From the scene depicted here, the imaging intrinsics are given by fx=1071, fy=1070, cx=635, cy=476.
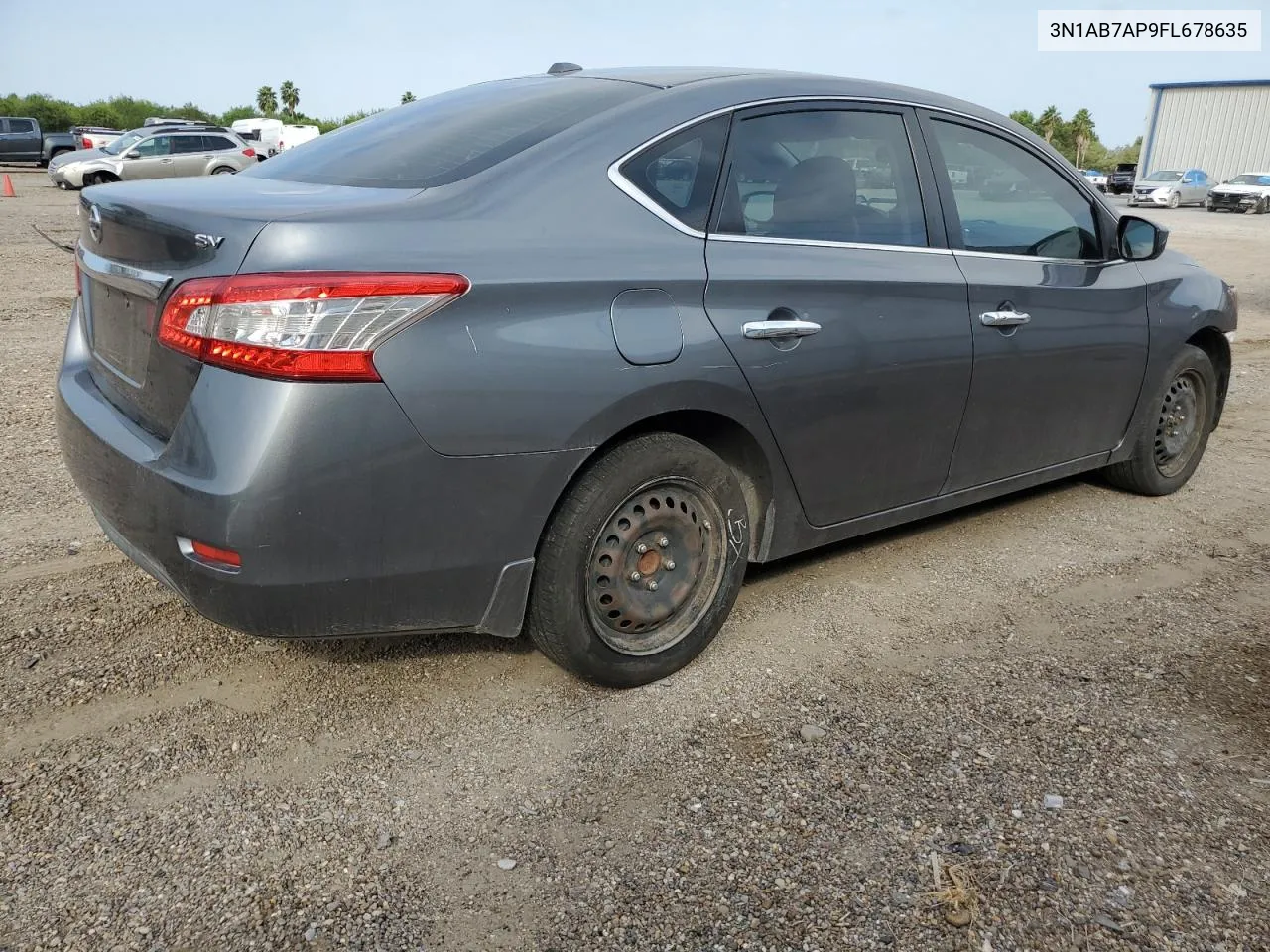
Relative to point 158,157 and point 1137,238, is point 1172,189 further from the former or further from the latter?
point 1137,238

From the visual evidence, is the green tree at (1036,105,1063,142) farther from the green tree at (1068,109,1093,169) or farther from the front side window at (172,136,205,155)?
the front side window at (172,136,205,155)

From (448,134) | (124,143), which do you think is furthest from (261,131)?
(448,134)

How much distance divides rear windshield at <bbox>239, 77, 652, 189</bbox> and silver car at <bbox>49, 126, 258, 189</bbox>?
2197 centimetres

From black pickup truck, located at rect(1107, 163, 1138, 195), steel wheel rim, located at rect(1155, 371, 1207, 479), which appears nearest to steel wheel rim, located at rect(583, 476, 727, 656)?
steel wheel rim, located at rect(1155, 371, 1207, 479)

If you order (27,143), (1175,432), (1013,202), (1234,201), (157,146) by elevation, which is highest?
(1013,202)

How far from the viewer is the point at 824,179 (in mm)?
3379

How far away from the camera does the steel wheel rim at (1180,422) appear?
4859 millimetres

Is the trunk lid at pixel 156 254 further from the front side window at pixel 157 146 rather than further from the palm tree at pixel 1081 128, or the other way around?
the palm tree at pixel 1081 128

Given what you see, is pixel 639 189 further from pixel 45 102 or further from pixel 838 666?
pixel 45 102

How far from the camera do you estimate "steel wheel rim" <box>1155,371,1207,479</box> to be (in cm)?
486

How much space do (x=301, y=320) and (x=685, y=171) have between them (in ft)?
4.01

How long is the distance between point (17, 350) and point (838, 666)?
6.29 metres

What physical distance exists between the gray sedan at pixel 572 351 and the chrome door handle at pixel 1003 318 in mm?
14

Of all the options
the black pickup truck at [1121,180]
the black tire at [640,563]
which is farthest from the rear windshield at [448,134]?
the black pickup truck at [1121,180]
